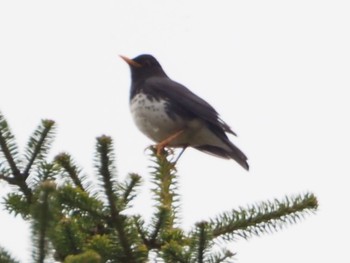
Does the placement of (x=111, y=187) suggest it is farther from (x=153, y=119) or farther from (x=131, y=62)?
(x=131, y=62)

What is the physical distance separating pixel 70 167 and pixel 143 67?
3873mm

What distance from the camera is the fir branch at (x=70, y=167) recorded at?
9.40 ft

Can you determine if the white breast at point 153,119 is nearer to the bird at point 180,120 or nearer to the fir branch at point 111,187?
the bird at point 180,120

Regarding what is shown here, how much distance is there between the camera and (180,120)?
5.87 m

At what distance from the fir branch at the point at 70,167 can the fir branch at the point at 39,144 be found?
0.41 feet

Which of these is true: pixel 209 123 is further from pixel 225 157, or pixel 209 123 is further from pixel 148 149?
pixel 148 149

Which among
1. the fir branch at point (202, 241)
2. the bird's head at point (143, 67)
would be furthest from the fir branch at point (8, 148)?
the bird's head at point (143, 67)

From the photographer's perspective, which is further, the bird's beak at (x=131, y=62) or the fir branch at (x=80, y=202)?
the bird's beak at (x=131, y=62)

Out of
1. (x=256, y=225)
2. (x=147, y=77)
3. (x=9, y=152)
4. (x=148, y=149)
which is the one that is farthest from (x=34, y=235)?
(x=147, y=77)

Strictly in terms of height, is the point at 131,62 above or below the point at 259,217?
above

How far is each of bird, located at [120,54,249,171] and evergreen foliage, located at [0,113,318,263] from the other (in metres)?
2.44

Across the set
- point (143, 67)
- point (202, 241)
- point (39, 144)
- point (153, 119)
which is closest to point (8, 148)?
point (39, 144)

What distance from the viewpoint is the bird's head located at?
6578 mm

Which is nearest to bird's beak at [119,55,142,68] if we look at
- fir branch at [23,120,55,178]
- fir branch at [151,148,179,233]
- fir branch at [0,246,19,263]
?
fir branch at [151,148,179,233]
